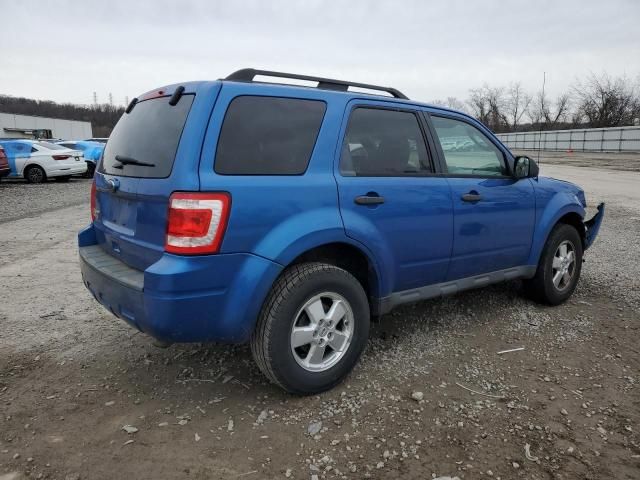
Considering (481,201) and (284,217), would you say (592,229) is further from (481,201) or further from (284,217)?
(284,217)

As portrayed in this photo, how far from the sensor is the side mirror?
416 cm

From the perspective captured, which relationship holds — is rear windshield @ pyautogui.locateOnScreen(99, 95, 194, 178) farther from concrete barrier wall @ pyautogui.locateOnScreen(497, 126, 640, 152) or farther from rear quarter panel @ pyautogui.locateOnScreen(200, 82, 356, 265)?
concrete barrier wall @ pyautogui.locateOnScreen(497, 126, 640, 152)

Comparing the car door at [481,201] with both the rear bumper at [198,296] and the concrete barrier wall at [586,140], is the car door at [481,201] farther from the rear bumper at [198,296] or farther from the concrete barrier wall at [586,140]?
the concrete barrier wall at [586,140]

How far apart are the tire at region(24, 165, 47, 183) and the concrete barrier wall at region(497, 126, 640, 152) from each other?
3771 cm

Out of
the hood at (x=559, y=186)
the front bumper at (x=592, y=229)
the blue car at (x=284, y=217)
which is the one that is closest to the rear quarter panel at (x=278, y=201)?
the blue car at (x=284, y=217)

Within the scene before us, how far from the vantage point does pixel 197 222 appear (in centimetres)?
257

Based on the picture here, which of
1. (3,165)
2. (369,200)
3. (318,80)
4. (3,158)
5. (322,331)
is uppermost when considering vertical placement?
(318,80)

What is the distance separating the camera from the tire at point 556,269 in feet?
14.9

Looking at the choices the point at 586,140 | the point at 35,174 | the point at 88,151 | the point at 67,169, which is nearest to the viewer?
the point at 35,174

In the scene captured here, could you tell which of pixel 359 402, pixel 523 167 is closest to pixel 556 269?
pixel 523 167

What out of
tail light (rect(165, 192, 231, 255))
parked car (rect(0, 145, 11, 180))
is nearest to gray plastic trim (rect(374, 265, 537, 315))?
tail light (rect(165, 192, 231, 255))

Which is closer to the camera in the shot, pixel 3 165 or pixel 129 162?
pixel 129 162

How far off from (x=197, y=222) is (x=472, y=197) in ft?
7.02

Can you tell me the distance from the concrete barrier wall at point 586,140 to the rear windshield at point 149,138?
149ft
